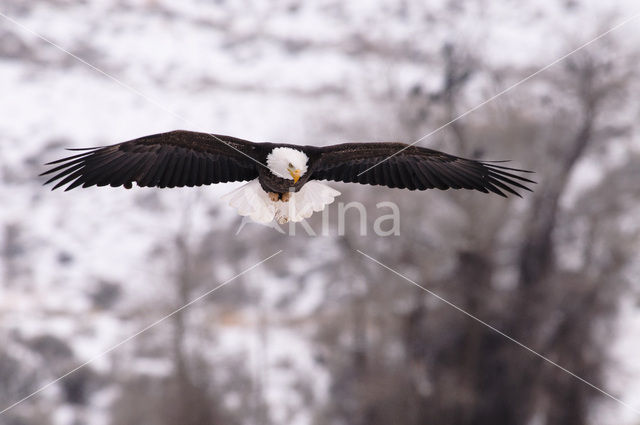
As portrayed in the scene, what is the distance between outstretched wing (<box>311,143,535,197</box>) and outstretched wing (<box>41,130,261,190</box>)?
1.71ft

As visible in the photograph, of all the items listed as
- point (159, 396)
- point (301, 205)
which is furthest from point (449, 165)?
point (159, 396)

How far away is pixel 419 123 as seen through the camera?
14117 millimetres

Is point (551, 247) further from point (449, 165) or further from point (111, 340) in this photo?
point (449, 165)

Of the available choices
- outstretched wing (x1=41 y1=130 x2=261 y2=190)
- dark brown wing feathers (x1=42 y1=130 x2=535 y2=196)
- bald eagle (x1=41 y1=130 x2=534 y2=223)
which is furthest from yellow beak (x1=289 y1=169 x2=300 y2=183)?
outstretched wing (x1=41 y1=130 x2=261 y2=190)

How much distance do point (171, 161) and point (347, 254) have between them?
28.9ft

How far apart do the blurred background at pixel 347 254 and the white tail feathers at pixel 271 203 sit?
23.7ft

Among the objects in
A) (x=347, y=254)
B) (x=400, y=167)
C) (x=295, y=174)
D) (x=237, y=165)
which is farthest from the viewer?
(x=347, y=254)

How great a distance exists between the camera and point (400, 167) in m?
5.35

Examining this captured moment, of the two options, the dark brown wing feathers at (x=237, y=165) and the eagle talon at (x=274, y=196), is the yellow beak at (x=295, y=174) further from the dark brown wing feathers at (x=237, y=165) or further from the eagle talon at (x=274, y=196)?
the eagle talon at (x=274, y=196)

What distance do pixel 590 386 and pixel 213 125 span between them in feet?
24.8

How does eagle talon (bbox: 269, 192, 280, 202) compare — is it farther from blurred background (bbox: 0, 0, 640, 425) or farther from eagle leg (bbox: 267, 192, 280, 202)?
blurred background (bbox: 0, 0, 640, 425)

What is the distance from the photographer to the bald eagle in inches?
184

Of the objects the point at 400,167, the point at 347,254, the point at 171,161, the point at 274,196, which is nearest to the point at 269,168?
the point at 274,196

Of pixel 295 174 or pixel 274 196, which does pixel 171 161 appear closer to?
pixel 274 196
